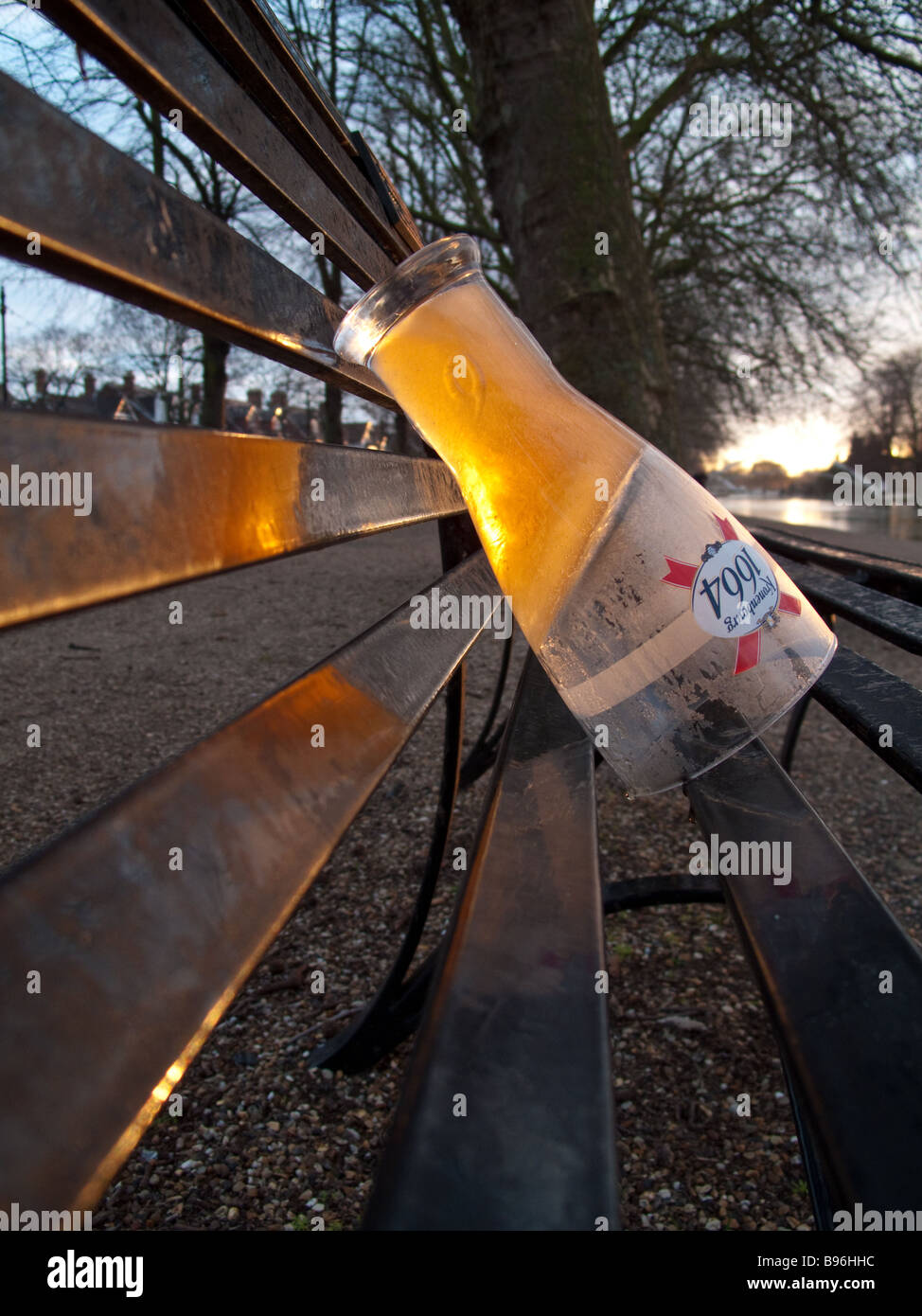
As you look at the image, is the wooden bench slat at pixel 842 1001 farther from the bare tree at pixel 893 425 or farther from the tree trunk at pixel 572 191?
the bare tree at pixel 893 425

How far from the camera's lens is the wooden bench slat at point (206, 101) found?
0.57 meters

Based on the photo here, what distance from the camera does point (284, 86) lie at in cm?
96

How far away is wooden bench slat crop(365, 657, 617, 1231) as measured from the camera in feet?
1.35

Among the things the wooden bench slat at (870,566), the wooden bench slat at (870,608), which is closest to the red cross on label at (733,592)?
the wooden bench slat at (870,608)

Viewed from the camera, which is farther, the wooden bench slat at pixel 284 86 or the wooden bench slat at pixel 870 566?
the wooden bench slat at pixel 870 566

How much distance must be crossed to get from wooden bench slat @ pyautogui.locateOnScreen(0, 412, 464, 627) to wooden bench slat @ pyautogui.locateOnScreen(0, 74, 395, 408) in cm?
10

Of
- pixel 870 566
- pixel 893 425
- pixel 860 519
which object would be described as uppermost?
pixel 893 425

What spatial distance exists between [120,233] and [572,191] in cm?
440

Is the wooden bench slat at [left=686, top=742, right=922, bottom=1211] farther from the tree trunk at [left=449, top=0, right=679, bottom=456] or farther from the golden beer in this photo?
the tree trunk at [left=449, top=0, right=679, bottom=456]

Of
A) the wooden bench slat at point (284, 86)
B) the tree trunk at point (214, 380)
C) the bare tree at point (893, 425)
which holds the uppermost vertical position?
the bare tree at point (893, 425)

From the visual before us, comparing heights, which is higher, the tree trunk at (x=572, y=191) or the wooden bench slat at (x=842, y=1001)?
the tree trunk at (x=572, y=191)

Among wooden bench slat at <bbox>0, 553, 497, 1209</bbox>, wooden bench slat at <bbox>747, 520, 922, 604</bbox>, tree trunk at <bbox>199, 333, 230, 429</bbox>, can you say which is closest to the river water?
wooden bench slat at <bbox>747, 520, 922, 604</bbox>

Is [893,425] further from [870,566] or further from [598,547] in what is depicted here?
[598,547]

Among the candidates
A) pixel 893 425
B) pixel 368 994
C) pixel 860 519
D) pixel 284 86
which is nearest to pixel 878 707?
pixel 284 86
